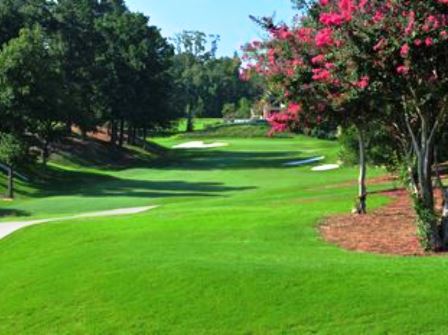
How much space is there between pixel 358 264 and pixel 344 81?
278 cm

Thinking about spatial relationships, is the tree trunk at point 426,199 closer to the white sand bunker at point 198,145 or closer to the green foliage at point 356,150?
the green foliage at point 356,150

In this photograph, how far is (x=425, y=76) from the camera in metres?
10.8

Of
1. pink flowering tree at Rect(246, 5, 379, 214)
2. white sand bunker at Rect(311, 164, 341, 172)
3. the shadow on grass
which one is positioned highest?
pink flowering tree at Rect(246, 5, 379, 214)

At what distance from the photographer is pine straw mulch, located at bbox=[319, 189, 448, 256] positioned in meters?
12.5

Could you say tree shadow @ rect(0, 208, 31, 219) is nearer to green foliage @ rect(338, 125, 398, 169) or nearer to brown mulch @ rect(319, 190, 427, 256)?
green foliage @ rect(338, 125, 398, 169)

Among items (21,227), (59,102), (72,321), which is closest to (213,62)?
(59,102)

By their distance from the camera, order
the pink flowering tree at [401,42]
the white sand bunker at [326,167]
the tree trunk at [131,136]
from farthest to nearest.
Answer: the tree trunk at [131,136], the white sand bunker at [326,167], the pink flowering tree at [401,42]

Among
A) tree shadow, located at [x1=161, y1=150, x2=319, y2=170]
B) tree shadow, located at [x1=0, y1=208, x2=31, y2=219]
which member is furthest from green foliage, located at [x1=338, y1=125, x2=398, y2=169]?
tree shadow, located at [x1=0, y1=208, x2=31, y2=219]

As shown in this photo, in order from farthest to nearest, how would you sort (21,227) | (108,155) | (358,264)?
(108,155), (21,227), (358,264)

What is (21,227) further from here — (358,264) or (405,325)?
(405,325)

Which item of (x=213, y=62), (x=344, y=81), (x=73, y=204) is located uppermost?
(x=213, y=62)

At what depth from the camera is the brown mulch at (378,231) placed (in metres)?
12.5

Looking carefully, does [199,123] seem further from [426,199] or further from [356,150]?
[426,199]

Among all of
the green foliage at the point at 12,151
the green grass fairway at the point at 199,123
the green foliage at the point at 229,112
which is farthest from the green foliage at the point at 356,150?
the green foliage at the point at 229,112
